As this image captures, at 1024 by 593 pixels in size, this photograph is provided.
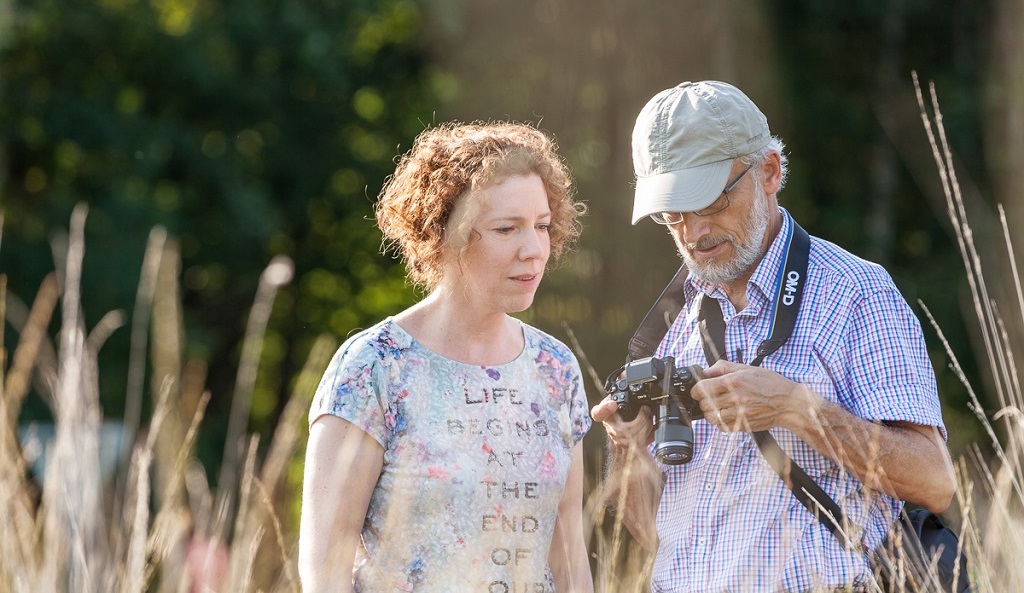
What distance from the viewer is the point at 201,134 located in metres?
11.7

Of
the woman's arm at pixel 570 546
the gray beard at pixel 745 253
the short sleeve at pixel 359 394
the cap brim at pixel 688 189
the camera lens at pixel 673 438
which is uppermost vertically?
the cap brim at pixel 688 189

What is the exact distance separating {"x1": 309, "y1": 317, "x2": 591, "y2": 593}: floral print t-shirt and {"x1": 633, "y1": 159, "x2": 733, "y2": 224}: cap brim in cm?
48

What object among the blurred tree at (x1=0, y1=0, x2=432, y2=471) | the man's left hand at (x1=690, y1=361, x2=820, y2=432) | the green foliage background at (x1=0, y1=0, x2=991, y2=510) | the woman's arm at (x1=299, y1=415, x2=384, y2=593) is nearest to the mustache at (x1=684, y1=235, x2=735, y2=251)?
the man's left hand at (x1=690, y1=361, x2=820, y2=432)

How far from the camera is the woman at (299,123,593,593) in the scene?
8.48ft

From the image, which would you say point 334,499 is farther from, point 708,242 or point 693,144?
point 693,144

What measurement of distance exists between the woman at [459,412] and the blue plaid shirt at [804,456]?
0.27m

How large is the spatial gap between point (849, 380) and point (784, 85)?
8.97m

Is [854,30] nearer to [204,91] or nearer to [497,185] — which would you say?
[204,91]

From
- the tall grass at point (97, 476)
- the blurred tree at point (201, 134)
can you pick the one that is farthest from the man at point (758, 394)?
the blurred tree at point (201, 134)

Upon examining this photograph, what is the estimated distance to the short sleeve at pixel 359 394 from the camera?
8.48ft

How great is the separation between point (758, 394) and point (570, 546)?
573 millimetres

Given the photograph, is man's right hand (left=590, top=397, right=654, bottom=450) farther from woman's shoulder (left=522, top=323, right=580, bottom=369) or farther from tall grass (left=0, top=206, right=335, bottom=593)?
tall grass (left=0, top=206, right=335, bottom=593)

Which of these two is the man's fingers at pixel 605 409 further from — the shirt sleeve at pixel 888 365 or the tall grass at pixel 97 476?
the tall grass at pixel 97 476

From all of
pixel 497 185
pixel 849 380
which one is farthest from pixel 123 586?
pixel 849 380
